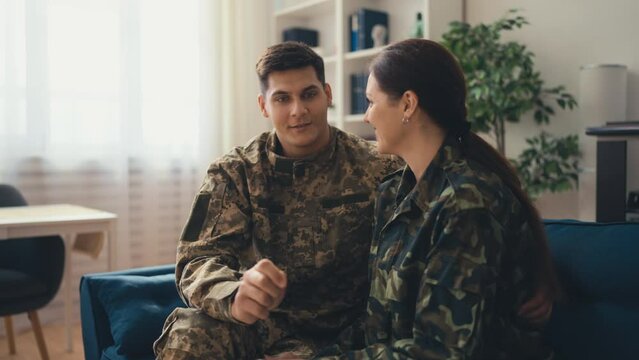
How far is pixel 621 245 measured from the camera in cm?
125

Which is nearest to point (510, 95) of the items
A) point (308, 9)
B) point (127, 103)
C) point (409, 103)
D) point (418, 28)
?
point (418, 28)

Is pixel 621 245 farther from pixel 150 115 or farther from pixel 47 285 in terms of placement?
pixel 150 115

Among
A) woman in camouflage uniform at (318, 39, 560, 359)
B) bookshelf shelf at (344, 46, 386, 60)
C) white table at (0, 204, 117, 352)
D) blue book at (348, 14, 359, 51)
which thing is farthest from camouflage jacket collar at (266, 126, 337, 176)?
blue book at (348, 14, 359, 51)

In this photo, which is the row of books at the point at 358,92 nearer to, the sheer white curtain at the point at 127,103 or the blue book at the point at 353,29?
the blue book at the point at 353,29

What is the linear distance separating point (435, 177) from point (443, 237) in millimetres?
175

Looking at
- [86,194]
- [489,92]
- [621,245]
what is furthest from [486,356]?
Result: [86,194]

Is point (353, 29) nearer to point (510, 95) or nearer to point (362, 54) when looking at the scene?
point (362, 54)

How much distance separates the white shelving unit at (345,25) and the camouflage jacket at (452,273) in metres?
2.44

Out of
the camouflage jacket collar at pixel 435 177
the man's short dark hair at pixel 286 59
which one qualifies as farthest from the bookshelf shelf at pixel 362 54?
the camouflage jacket collar at pixel 435 177

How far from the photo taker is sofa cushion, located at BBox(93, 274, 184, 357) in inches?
65.4

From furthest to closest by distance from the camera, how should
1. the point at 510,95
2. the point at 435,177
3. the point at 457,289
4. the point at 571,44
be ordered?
the point at 571,44, the point at 510,95, the point at 435,177, the point at 457,289

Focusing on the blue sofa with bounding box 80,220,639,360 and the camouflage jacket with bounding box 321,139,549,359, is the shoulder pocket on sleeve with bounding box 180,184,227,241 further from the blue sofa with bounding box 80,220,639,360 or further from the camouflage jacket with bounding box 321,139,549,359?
the blue sofa with bounding box 80,220,639,360

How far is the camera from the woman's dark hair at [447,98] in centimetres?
117

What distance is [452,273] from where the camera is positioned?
1.02 m
